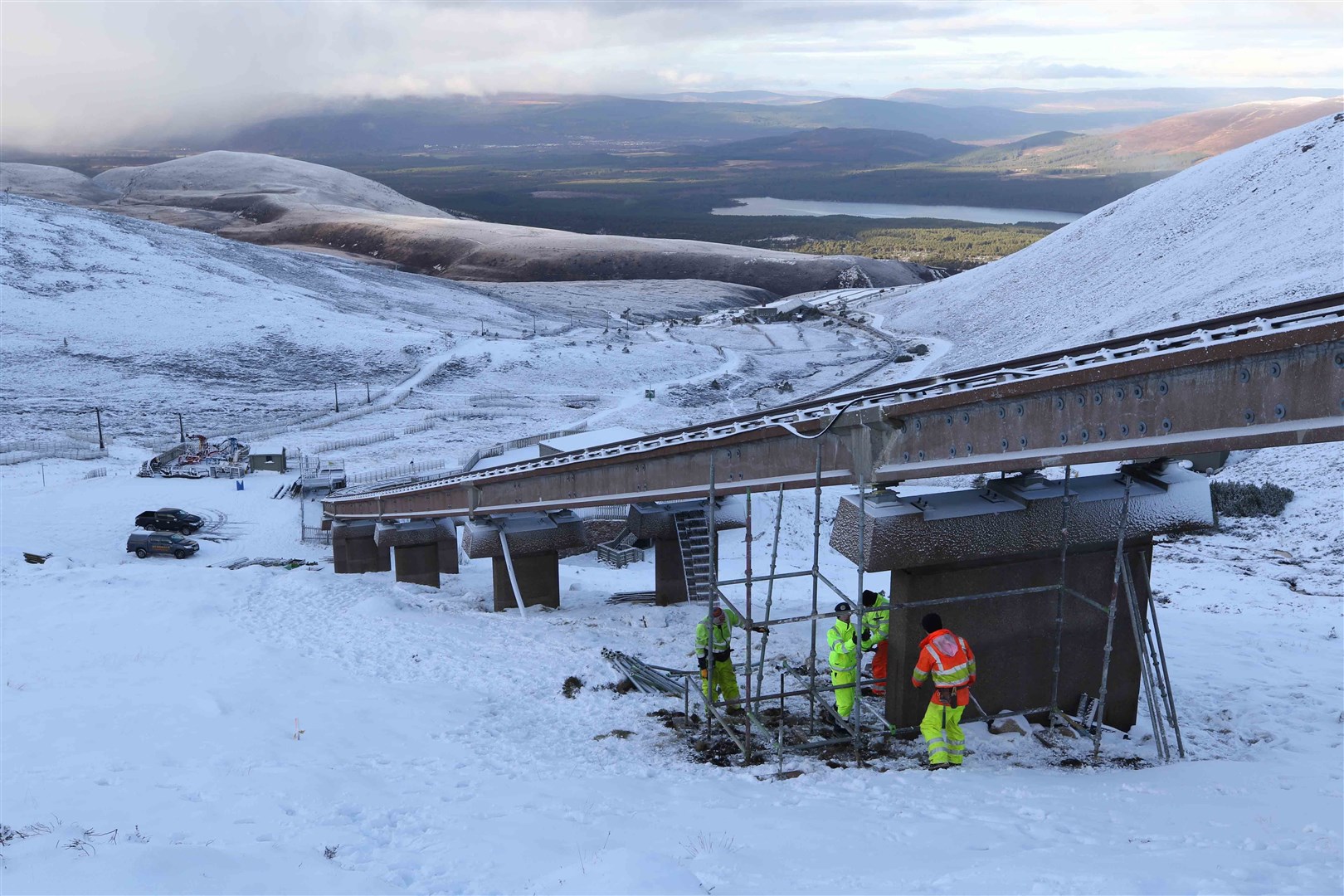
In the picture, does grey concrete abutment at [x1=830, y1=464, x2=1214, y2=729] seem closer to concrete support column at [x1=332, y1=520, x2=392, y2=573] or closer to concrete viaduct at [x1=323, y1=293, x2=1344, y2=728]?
concrete viaduct at [x1=323, y1=293, x2=1344, y2=728]

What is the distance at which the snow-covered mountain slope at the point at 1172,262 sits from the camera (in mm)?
40344

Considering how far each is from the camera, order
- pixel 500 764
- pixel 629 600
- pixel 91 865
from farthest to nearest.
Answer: pixel 629 600 → pixel 500 764 → pixel 91 865

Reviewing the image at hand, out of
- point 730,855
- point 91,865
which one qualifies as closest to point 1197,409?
point 730,855

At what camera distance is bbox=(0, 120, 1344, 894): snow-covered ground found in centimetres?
778

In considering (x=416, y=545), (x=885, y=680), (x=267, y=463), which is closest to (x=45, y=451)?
(x=267, y=463)

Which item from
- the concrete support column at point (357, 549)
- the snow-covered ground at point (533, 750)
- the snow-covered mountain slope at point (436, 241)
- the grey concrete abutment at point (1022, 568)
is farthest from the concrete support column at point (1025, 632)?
the snow-covered mountain slope at point (436, 241)

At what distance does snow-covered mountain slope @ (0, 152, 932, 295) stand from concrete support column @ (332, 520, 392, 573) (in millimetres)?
78223

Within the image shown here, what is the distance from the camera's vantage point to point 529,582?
2131 cm

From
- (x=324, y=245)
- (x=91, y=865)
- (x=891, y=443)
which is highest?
(x=324, y=245)

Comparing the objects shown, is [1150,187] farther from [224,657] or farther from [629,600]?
[224,657]

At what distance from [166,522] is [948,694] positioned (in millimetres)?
24674

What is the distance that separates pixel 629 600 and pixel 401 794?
1227cm

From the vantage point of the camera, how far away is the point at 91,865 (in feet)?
23.6

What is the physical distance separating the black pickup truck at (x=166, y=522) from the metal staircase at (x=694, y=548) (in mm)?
15403
